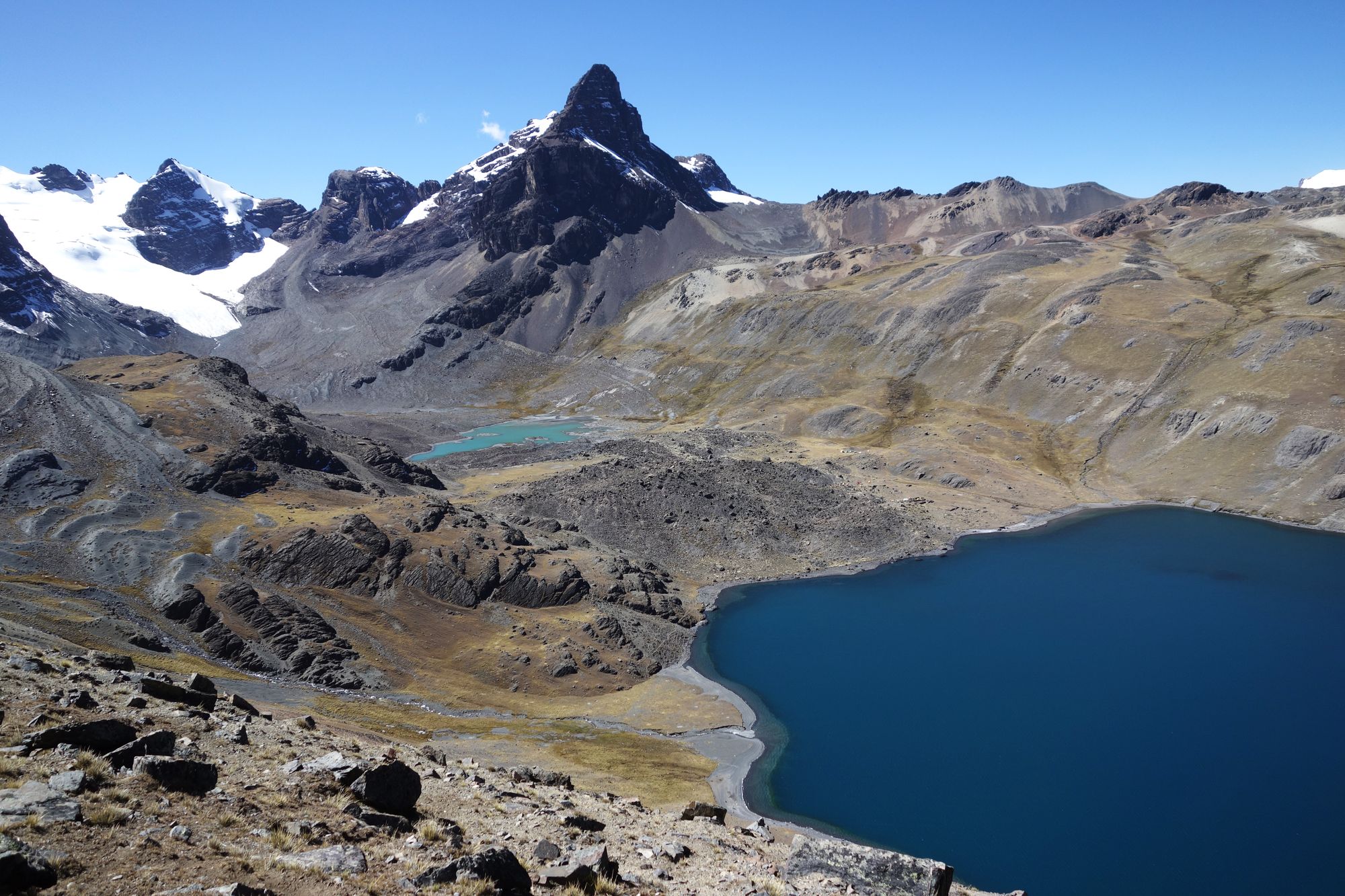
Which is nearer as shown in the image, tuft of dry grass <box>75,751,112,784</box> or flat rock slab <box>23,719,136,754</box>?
tuft of dry grass <box>75,751,112,784</box>

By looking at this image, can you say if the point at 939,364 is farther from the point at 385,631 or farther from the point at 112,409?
the point at 112,409

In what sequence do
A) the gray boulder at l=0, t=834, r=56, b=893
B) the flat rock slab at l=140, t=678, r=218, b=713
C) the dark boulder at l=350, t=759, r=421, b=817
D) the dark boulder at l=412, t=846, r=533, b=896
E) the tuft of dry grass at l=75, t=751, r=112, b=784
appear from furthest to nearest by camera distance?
the flat rock slab at l=140, t=678, r=218, b=713
the dark boulder at l=350, t=759, r=421, b=817
the tuft of dry grass at l=75, t=751, r=112, b=784
the dark boulder at l=412, t=846, r=533, b=896
the gray boulder at l=0, t=834, r=56, b=893

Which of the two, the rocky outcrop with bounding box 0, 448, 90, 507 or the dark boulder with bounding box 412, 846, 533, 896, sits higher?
the dark boulder with bounding box 412, 846, 533, 896

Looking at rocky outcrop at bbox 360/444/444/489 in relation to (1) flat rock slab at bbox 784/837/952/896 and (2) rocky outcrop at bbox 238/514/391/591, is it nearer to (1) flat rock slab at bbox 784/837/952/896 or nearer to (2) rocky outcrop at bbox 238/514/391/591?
(2) rocky outcrop at bbox 238/514/391/591

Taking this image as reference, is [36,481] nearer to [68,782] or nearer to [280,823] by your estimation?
[68,782]

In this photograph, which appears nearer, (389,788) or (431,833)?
(431,833)

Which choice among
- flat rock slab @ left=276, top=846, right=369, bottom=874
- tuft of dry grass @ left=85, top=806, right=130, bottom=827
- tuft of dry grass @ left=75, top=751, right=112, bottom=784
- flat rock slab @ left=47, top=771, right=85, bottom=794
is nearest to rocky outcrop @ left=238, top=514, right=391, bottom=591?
tuft of dry grass @ left=75, top=751, right=112, bottom=784

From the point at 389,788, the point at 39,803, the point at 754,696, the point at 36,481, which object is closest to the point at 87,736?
the point at 39,803
